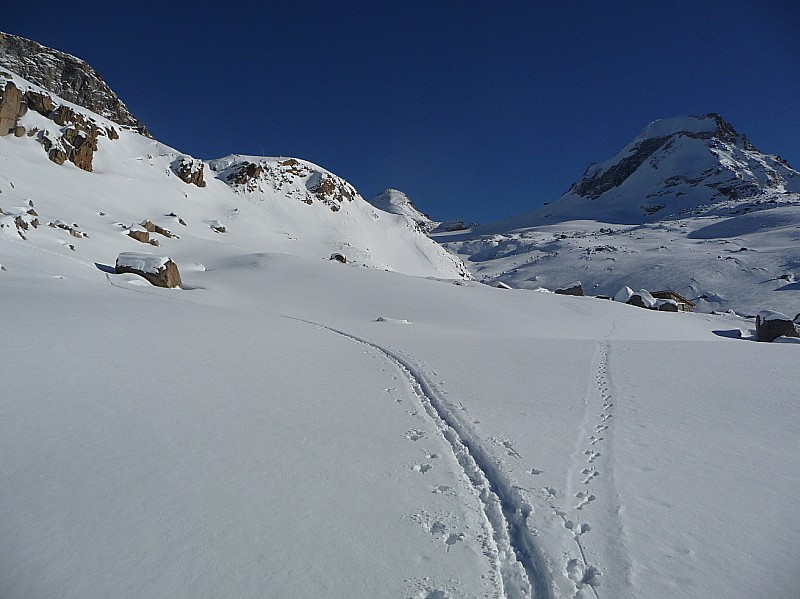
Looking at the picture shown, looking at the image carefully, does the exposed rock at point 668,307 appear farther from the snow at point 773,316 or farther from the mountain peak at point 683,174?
the mountain peak at point 683,174

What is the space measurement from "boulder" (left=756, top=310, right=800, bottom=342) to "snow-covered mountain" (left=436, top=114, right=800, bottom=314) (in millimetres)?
18511

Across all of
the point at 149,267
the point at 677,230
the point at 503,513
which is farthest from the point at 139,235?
the point at 677,230

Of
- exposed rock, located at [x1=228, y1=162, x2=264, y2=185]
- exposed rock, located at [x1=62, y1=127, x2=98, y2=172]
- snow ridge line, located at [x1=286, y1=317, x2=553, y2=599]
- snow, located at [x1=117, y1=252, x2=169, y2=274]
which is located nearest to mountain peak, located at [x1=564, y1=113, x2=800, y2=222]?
exposed rock, located at [x1=228, y1=162, x2=264, y2=185]

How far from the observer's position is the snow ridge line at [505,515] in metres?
3.46

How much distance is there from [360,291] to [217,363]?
19.6 metres

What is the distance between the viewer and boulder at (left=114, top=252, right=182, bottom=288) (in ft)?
83.8

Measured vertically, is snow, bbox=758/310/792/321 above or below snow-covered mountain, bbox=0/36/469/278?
below

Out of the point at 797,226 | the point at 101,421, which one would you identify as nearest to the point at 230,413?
the point at 101,421

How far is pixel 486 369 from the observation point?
10.7m

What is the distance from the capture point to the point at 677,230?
91.5m

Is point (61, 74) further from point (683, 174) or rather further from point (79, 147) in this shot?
point (683, 174)

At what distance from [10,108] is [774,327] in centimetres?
7074

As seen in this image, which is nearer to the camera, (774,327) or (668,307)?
(774,327)

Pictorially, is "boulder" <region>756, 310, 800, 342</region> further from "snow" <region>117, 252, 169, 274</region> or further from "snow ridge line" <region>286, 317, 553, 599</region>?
"snow" <region>117, 252, 169, 274</region>
